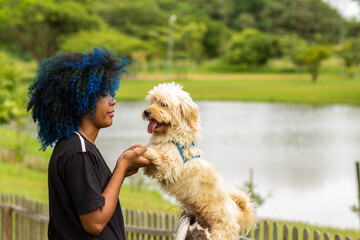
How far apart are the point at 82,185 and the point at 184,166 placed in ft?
2.30

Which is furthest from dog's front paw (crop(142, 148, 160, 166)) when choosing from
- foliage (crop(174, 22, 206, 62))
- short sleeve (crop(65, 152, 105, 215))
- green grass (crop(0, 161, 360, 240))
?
foliage (crop(174, 22, 206, 62))

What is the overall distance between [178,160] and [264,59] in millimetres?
54756

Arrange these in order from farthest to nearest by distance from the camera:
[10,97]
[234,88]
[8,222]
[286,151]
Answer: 1. [234,88]
2. [286,151]
3. [10,97]
4. [8,222]

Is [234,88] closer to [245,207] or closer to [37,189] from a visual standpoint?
[37,189]

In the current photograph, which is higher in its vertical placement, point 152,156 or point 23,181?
point 152,156

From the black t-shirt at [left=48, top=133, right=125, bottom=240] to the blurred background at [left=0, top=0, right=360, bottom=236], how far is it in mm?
511

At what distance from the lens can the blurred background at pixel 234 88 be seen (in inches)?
477

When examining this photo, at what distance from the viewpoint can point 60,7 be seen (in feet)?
156

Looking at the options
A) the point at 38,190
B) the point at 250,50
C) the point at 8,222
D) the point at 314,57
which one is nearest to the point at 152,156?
the point at 8,222

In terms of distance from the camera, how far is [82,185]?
6.63ft

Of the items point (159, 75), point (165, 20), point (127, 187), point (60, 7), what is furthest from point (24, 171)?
point (165, 20)

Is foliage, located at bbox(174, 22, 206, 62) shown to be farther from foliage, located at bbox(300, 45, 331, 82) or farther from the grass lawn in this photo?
foliage, located at bbox(300, 45, 331, 82)

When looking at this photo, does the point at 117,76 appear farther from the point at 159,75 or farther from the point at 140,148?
the point at 159,75

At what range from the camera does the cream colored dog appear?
2.54 meters
